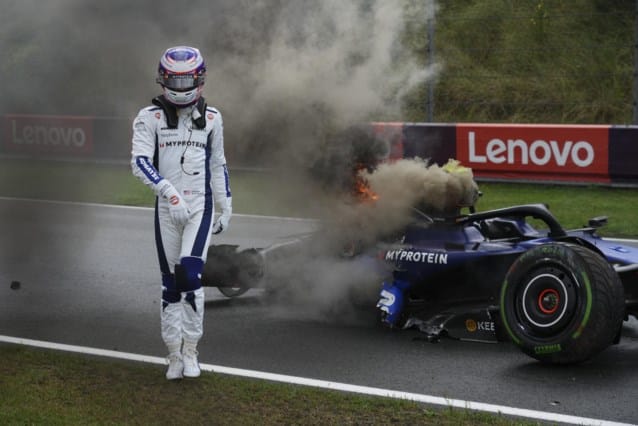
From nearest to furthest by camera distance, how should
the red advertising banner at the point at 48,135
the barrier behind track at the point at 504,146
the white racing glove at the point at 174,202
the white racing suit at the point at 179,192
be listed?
1. the white racing glove at the point at 174,202
2. the white racing suit at the point at 179,192
3. the red advertising banner at the point at 48,135
4. the barrier behind track at the point at 504,146

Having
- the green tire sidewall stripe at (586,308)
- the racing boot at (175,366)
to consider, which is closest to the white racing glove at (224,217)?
the racing boot at (175,366)

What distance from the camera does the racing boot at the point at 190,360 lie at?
260 inches

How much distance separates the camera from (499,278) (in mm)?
7238

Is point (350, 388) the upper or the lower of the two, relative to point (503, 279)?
lower

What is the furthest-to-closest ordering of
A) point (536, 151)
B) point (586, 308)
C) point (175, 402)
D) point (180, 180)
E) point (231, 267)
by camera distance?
point (536, 151), point (231, 267), point (180, 180), point (586, 308), point (175, 402)

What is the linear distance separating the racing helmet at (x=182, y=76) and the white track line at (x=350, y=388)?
1.72 metres

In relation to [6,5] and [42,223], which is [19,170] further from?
[6,5]

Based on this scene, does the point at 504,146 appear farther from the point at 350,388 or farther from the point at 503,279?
the point at 350,388

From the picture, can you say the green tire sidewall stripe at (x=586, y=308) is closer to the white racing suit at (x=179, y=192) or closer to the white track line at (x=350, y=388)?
the white track line at (x=350, y=388)

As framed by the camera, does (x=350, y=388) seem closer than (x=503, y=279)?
Yes

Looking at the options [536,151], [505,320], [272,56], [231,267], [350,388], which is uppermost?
[272,56]

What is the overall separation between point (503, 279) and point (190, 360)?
2.12 metres

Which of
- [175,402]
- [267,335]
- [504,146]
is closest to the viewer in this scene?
[175,402]

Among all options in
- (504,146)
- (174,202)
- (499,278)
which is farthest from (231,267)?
(504,146)
